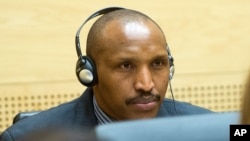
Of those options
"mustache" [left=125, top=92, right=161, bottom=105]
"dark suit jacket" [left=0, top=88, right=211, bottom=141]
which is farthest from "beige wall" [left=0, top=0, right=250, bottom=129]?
"mustache" [left=125, top=92, right=161, bottom=105]

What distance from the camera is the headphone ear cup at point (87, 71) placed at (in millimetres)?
1475

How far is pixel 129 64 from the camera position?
4.82ft

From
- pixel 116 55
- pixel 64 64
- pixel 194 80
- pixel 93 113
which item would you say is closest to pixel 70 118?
pixel 93 113

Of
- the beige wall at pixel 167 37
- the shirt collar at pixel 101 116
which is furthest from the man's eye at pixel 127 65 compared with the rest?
the beige wall at pixel 167 37

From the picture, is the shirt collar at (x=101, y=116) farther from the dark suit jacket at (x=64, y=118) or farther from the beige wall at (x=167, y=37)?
the beige wall at (x=167, y=37)

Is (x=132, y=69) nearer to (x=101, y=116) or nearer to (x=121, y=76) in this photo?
(x=121, y=76)

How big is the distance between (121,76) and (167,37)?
1.00 m

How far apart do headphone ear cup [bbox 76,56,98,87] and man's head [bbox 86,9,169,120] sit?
2 centimetres

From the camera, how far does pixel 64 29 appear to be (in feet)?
7.86

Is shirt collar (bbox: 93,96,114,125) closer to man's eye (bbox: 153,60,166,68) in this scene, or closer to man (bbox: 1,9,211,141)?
man (bbox: 1,9,211,141)

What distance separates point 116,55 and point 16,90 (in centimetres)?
107

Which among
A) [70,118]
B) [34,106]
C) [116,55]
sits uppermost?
[116,55]

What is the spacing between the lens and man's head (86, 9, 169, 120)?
56.2 inches

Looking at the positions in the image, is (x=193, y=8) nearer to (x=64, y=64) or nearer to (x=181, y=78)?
(x=181, y=78)
